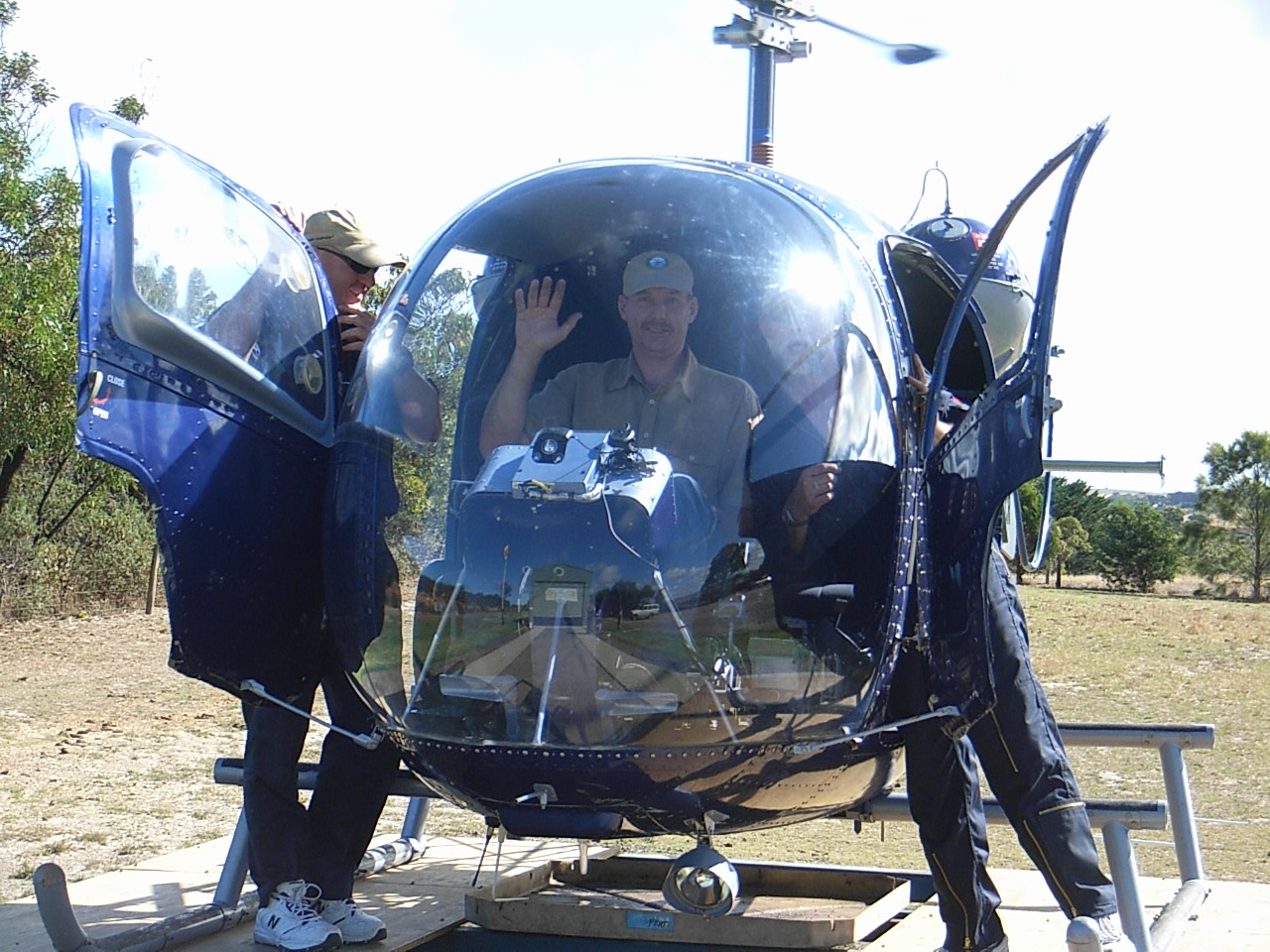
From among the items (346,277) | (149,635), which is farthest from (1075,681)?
(346,277)

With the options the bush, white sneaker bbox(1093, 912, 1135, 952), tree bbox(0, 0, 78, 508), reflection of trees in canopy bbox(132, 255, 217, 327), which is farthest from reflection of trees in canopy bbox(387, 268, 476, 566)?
the bush

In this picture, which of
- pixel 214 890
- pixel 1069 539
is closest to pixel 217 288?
pixel 214 890

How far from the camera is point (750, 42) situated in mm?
5062

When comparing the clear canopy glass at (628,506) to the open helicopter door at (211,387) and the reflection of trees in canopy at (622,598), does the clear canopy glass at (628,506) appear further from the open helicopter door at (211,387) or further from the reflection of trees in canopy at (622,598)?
the open helicopter door at (211,387)

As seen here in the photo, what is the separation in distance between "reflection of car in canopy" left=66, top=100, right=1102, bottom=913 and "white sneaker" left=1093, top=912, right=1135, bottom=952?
729 mm

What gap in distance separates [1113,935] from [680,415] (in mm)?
1831

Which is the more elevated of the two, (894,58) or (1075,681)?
(894,58)

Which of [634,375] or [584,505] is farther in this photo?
[634,375]

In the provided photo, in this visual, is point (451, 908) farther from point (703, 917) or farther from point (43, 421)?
point (43, 421)

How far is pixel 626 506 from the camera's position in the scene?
309cm

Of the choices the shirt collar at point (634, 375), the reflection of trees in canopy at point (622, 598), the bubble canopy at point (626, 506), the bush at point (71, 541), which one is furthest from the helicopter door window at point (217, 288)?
the bush at point (71, 541)

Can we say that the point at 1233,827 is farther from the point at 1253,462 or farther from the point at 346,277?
the point at 1253,462

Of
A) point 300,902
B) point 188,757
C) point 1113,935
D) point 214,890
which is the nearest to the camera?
point 1113,935

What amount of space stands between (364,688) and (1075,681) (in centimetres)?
1307
